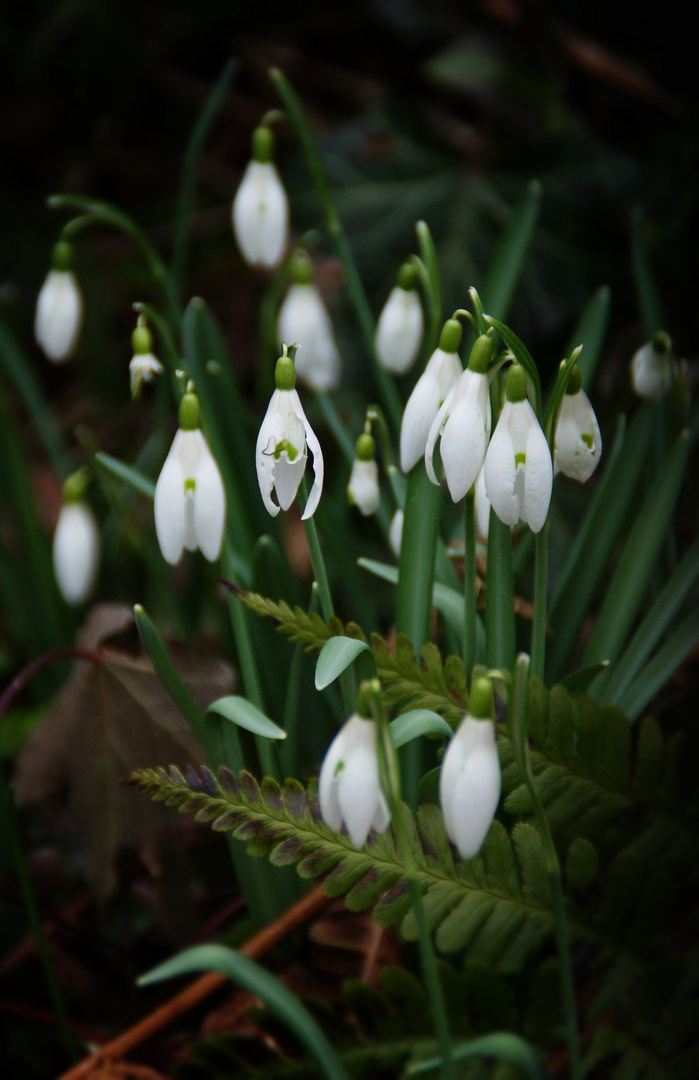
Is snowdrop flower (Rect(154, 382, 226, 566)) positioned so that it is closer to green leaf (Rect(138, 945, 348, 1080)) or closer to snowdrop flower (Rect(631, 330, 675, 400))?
green leaf (Rect(138, 945, 348, 1080))

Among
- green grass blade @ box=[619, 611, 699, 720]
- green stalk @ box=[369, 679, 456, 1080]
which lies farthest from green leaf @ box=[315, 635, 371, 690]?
green grass blade @ box=[619, 611, 699, 720]

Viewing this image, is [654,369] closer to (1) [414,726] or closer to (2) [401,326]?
(2) [401,326]

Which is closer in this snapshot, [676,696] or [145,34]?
[676,696]

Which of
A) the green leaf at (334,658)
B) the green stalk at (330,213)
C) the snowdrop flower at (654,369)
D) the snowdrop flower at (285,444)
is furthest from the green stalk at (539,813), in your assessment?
the green stalk at (330,213)

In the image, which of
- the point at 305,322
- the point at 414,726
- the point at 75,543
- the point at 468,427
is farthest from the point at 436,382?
the point at 75,543

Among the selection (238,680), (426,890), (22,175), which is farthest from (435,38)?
(426,890)

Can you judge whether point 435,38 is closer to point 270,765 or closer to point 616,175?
point 616,175

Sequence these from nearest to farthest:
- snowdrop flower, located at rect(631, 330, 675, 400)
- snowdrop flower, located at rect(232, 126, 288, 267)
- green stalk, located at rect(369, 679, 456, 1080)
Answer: green stalk, located at rect(369, 679, 456, 1080), snowdrop flower, located at rect(631, 330, 675, 400), snowdrop flower, located at rect(232, 126, 288, 267)
